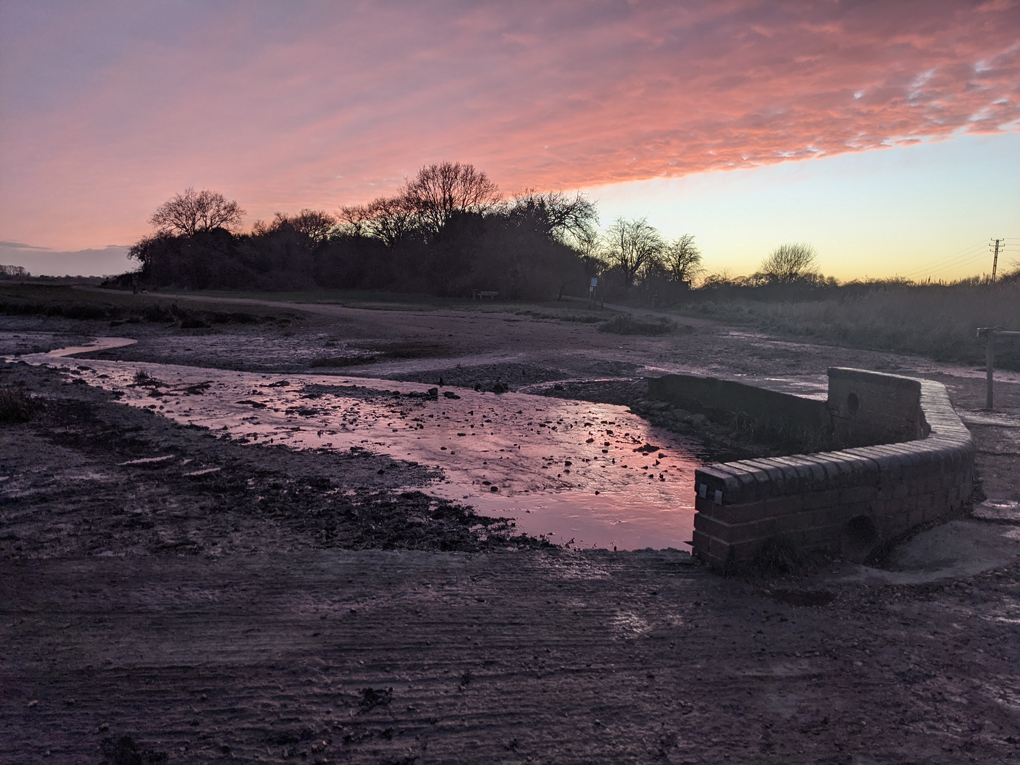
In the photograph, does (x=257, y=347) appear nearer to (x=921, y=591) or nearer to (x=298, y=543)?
(x=298, y=543)

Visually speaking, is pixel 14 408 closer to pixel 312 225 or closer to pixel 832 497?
pixel 832 497

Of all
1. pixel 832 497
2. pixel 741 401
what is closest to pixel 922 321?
pixel 741 401

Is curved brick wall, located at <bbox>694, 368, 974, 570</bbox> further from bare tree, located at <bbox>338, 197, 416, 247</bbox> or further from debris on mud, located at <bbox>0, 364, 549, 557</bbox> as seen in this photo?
bare tree, located at <bbox>338, 197, 416, 247</bbox>

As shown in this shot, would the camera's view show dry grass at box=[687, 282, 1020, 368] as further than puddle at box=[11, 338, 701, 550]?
Yes

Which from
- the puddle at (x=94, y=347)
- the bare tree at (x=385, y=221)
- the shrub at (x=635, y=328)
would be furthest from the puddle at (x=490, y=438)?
the bare tree at (x=385, y=221)

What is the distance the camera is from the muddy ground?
2646 millimetres

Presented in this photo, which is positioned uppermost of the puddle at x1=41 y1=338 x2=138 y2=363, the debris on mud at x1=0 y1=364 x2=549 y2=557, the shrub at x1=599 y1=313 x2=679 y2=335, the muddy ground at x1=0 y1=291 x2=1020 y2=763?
the shrub at x1=599 y1=313 x2=679 y2=335

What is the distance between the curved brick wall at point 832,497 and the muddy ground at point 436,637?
0.71 ft

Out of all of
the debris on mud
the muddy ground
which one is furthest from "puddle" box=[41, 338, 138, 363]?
the muddy ground

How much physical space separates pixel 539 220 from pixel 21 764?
5304cm

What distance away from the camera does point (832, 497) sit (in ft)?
14.8

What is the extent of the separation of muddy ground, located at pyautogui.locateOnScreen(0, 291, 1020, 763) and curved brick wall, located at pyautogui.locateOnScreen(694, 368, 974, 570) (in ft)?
0.71

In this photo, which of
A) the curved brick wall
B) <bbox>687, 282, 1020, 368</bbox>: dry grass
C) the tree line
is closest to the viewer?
the curved brick wall

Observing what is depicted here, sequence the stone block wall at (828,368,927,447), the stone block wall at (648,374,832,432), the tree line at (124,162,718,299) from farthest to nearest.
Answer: the tree line at (124,162,718,299) → the stone block wall at (648,374,832,432) → the stone block wall at (828,368,927,447)
